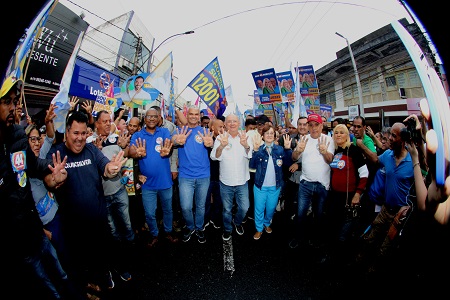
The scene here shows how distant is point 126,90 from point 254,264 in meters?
4.65

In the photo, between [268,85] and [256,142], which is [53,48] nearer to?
[268,85]

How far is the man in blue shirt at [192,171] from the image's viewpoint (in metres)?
3.55

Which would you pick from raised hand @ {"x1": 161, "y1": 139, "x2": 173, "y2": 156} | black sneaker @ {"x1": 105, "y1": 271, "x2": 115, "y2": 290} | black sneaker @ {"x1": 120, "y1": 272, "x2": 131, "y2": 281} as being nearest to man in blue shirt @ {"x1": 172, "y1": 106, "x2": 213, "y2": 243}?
raised hand @ {"x1": 161, "y1": 139, "x2": 173, "y2": 156}

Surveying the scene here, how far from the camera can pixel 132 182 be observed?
3.54 meters

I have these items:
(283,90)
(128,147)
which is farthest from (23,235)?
(283,90)

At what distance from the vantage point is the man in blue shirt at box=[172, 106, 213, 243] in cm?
355

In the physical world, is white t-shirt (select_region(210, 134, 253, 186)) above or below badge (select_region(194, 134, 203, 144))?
below

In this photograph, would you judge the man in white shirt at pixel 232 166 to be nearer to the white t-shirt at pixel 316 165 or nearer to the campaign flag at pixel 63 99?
the white t-shirt at pixel 316 165

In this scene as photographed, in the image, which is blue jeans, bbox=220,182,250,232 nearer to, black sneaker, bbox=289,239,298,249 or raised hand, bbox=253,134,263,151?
raised hand, bbox=253,134,263,151

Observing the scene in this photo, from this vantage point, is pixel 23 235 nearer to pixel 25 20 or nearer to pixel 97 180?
pixel 97 180

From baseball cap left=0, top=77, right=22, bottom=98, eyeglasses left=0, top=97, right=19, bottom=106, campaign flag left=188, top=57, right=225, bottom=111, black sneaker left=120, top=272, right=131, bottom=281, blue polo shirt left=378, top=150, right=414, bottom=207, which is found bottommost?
black sneaker left=120, top=272, right=131, bottom=281

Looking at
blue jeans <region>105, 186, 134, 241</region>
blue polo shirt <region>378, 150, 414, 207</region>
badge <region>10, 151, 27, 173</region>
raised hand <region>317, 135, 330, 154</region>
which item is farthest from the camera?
raised hand <region>317, 135, 330, 154</region>

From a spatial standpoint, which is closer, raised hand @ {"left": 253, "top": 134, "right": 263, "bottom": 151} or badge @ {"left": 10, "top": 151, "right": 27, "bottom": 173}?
badge @ {"left": 10, "top": 151, "right": 27, "bottom": 173}

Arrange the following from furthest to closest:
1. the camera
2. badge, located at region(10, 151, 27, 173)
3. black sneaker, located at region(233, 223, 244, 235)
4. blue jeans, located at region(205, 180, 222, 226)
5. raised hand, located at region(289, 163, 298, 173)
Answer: blue jeans, located at region(205, 180, 222, 226) < raised hand, located at region(289, 163, 298, 173) < black sneaker, located at region(233, 223, 244, 235) < badge, located at region(10, 151, 27, 173) < the camera
